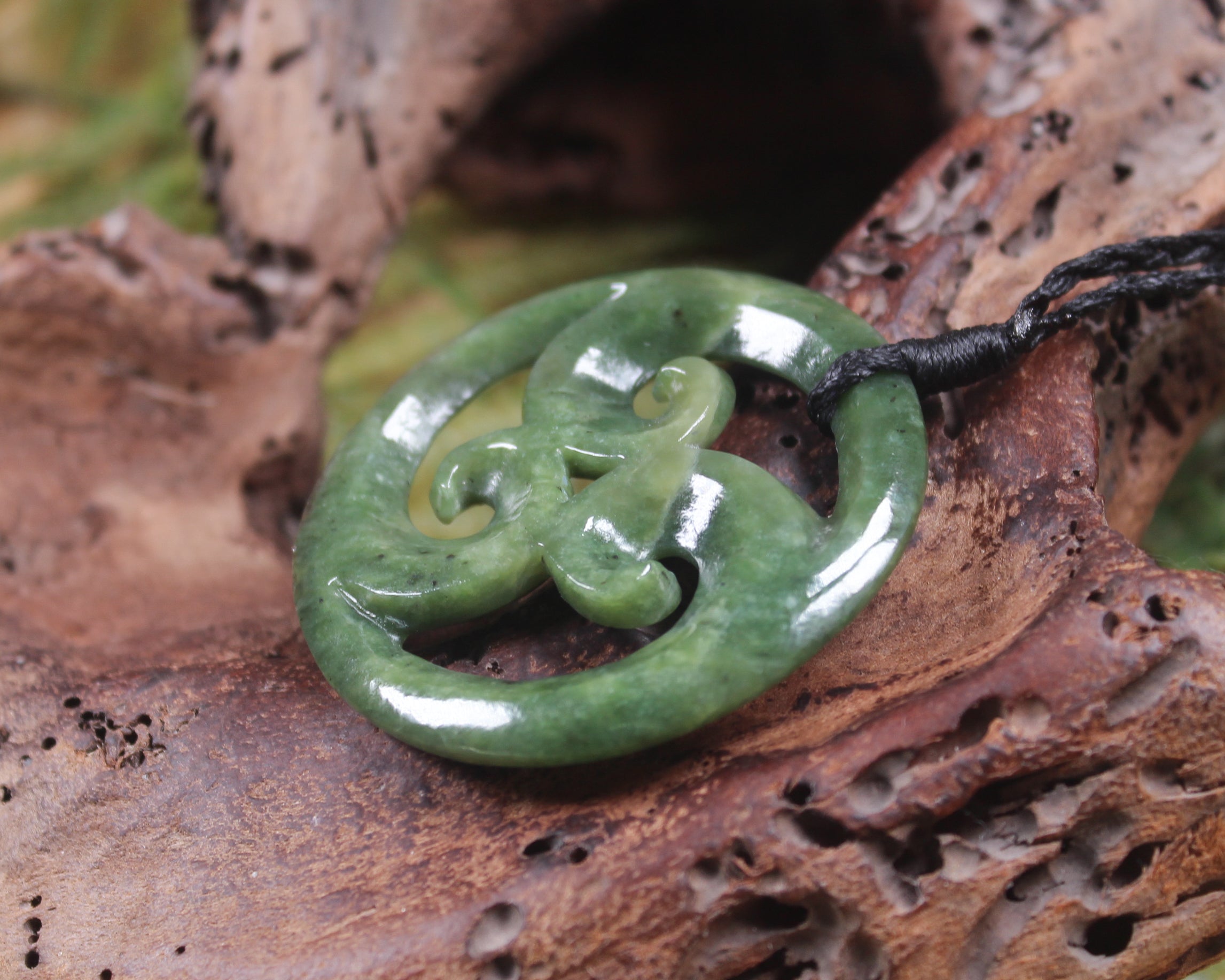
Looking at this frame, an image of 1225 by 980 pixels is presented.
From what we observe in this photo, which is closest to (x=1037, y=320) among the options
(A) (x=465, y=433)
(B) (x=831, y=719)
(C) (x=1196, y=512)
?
(B) (x=831, y=719)

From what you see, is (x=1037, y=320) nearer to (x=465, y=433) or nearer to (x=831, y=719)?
(x=831, y=719)

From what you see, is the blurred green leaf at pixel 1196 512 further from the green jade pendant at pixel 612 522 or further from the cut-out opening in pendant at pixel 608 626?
the green jade pendant at pixel 612 522

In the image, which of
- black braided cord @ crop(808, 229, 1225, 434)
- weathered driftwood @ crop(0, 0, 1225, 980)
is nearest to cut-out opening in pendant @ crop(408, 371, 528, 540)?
weathered driftwood @ crop(0, 0, 1225, 980)

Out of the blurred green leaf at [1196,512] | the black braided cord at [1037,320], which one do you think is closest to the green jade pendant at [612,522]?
the black braided cord at [1037,320]

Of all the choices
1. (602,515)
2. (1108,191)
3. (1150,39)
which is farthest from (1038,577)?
Answer: (1150,39)

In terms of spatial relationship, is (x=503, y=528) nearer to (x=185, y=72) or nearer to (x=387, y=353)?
(x=387, y=353)
